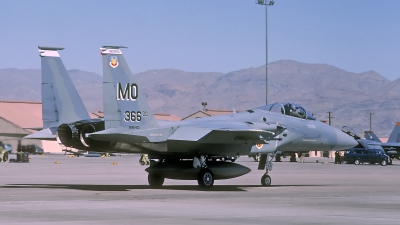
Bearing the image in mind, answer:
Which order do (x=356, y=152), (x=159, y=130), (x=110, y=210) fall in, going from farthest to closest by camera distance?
1. (x=356, y=152)
2. (x=159, y=130)
3. (x=110, y=210)

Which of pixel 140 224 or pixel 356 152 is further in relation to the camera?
pixel 356 152

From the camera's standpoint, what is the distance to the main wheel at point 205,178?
1024 inches

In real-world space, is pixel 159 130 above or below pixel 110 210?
above

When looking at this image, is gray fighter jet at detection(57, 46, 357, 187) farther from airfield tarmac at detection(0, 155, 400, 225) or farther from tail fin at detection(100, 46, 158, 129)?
airfield tarmac at detection(0, 155, 400, 225)

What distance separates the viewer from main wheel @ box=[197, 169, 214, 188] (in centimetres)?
2600

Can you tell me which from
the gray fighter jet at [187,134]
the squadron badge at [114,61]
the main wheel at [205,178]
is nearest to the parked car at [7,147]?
the gray fighter jet at [187,134]

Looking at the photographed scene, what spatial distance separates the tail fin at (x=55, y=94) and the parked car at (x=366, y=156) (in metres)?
45.1

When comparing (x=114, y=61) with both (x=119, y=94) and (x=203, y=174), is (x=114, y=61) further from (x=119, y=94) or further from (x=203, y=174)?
(x=203, y=174)

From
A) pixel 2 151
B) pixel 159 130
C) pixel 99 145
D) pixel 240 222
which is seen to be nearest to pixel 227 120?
pixel 159 130

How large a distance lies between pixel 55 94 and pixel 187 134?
5259 millimetres

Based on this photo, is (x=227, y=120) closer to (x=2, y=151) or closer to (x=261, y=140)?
(x=261, y=140)

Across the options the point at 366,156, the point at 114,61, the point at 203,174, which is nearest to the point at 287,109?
the point at 203,174

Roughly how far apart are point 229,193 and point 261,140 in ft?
10.3

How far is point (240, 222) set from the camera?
14.8 meters
